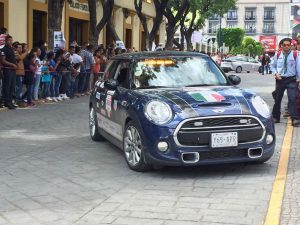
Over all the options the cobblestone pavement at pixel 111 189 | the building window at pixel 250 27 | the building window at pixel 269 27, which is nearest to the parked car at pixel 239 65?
the cobblestone pavement at pixel 111 189

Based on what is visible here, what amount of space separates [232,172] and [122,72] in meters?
2.34

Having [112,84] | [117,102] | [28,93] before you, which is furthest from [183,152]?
[28,93]

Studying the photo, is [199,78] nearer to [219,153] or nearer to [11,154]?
[219,153]

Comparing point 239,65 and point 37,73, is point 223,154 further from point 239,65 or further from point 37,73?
point 239,65

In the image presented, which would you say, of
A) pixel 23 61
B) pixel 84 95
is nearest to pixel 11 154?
pixel 23 61

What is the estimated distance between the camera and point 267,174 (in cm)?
716

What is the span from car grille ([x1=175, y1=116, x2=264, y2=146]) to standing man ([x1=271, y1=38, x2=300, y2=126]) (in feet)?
15.7

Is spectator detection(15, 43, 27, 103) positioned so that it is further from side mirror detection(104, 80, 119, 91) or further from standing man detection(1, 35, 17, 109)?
side mirror detection(104, 80, 119, 91)

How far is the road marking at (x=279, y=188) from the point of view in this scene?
530 centimetres

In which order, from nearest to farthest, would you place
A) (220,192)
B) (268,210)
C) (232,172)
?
(268,210), (220,192), (232,172)

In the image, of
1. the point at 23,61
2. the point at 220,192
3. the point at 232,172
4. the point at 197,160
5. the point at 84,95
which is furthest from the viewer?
the point at 84,95

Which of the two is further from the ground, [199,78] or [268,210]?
[199,78]

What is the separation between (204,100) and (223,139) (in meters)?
0.58

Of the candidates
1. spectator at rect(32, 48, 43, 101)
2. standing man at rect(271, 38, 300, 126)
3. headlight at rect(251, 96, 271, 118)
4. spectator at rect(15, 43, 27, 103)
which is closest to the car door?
headlight at rect(251, 96, 271, 118)
